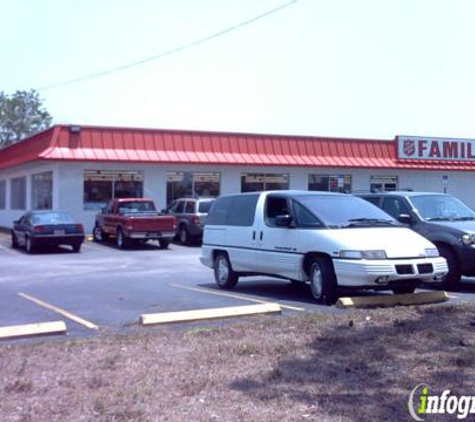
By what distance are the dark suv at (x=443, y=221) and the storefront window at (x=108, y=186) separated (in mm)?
17509

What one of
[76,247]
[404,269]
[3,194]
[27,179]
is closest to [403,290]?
[404,269]

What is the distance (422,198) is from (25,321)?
798 centimetres

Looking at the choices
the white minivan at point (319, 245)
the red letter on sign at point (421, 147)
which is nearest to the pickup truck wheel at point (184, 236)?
the white minivan at point (319, 245)

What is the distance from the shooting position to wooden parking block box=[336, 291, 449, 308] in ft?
35.6

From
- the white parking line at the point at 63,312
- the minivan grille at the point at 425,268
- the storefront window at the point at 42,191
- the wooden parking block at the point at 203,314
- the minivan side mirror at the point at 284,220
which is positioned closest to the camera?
the wooden parking block at the point at 203,314

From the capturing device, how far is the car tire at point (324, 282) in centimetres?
1134

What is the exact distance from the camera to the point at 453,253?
13312mm

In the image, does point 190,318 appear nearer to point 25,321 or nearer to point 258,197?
point 25,321

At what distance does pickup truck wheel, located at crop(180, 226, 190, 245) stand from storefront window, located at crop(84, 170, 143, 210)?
4809mm

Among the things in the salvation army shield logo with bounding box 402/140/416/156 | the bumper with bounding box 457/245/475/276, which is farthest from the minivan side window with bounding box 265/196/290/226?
the salvation army shield logo with bounding box 402/140/416/156

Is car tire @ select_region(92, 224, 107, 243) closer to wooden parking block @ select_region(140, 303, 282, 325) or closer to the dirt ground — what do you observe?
wooden parking block @ select_region(140, 303, 282, 325)

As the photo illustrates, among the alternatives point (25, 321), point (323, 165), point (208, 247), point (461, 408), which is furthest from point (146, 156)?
point (461, 408)

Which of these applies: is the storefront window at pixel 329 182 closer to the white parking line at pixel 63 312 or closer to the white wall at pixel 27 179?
the white wall at pixel 27 179

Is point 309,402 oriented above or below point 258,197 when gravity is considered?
below
